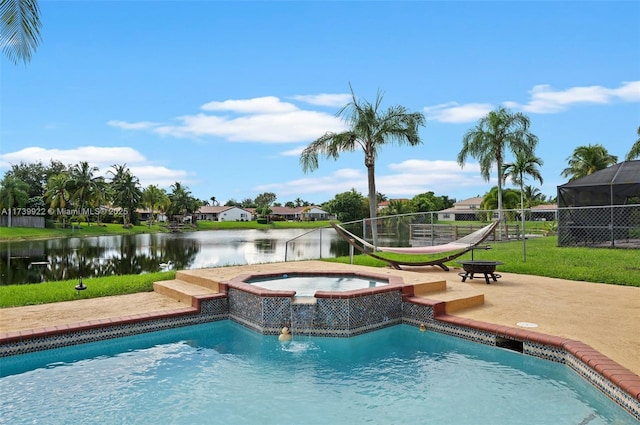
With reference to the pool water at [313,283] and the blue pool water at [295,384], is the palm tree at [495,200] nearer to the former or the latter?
the pool water at [313,283]

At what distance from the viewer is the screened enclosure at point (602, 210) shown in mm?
15219

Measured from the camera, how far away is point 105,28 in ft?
38.2

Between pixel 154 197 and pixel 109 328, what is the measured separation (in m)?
58.8

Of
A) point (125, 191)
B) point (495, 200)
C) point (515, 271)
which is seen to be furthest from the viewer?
point (125, 191)

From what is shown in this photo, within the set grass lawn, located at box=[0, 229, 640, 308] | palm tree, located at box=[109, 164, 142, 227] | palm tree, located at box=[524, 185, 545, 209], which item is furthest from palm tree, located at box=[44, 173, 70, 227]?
palm tree, located at box=[524, 185, 545, 209]

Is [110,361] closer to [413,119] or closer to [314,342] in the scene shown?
[314,342]

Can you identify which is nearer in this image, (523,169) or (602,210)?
(602,210)

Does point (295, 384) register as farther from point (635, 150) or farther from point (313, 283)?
point (635, 150)

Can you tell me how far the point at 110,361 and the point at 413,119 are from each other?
12.0m

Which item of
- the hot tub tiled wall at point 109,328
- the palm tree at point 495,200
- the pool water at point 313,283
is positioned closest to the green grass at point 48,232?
the palm tree at point 495,200

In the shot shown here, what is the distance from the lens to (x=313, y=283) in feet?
25.9

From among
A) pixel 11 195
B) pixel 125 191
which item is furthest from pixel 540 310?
pixel 125 191

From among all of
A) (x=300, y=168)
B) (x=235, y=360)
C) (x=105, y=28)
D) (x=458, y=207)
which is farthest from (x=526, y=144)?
(x=458, y=207)

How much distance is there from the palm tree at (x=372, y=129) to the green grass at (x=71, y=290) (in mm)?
7569
